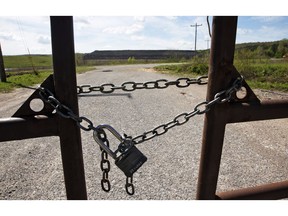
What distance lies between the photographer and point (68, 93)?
0.89 metres

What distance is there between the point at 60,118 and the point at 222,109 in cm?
65

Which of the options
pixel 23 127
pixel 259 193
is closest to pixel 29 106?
pixel 23 127

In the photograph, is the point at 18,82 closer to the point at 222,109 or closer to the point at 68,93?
the point at 68,93

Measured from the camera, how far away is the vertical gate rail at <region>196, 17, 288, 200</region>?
0.92 m

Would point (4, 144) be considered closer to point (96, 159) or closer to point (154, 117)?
point (96, 159)

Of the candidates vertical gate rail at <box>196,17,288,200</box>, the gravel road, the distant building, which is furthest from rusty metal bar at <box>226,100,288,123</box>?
the distant building

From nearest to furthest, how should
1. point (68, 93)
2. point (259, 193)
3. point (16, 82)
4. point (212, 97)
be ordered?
1. point (68, 93)
2. point (212, 97)
3. point (259, 193)
4. point (16, 82)

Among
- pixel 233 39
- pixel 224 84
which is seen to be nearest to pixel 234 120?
pixel 224 84

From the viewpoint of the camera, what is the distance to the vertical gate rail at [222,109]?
0.92 m

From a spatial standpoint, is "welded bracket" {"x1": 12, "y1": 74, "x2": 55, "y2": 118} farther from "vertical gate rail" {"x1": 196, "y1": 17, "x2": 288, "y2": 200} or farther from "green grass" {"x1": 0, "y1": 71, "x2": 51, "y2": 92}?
"green grass" {"x1": 0, "y1": 71, "x2": 51, "y2": 92}

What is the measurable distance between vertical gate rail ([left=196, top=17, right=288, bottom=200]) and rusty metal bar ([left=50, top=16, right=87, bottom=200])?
54cm

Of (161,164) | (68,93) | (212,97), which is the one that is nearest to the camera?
(68,93)

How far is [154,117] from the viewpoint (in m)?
5.25

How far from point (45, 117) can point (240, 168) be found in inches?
106
